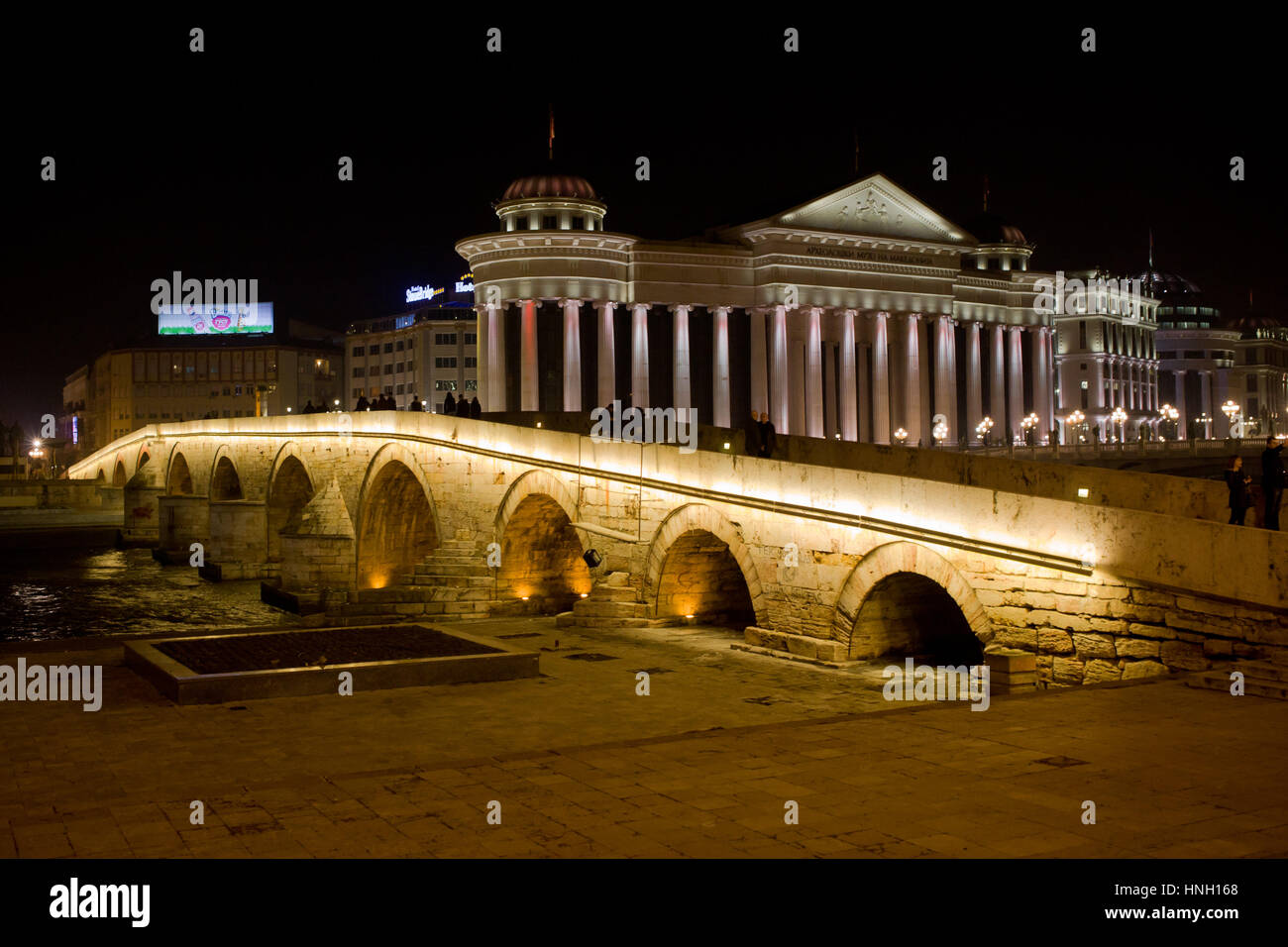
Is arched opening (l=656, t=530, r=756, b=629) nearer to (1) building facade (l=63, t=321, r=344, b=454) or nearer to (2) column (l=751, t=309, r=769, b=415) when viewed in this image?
(2) column (l=751, t=309, r=769, b=415)

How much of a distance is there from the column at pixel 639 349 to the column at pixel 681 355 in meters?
1.50

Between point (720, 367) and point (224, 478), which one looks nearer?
point (224, 478)

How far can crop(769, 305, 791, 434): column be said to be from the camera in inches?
2356

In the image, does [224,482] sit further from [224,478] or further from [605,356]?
[605,356]

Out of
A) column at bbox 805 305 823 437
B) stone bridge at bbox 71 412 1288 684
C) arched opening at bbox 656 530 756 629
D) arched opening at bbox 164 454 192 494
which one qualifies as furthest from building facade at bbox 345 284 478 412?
arched opening at bbox 656 530 756 629

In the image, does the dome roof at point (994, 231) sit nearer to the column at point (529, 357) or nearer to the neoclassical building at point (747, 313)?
the neoclassical building at point (747, 313)

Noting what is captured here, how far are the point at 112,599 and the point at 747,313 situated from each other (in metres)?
37.0

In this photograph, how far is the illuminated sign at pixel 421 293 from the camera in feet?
310

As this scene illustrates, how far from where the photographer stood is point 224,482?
45.8 meters

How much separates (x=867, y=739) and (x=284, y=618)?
21.2 metres

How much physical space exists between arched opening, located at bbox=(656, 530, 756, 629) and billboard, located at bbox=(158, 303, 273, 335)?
8627 cm

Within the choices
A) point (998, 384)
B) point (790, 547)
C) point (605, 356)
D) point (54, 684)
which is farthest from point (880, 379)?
point (54, 684)

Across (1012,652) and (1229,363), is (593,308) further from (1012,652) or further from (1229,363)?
(1229,363)
